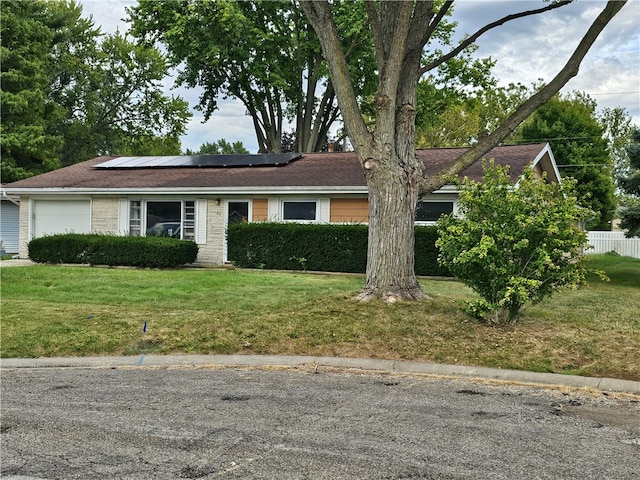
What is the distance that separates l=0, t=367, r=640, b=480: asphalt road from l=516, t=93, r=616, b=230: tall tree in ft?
106

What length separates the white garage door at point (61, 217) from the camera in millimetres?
20531

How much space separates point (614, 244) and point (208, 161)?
23.0 meters

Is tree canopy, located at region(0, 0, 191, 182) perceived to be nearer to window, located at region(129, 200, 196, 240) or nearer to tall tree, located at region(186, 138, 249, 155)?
window, located at region(129, 200, 196, 240)

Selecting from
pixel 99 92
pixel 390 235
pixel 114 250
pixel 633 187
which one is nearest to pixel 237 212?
pixel 114 250

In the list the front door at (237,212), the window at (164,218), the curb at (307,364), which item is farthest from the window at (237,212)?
the curb at (307,364)

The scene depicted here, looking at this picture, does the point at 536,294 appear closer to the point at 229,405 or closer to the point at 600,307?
the point at 600,307

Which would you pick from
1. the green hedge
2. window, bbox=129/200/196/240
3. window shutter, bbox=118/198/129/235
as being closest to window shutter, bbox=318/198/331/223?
the green hedge

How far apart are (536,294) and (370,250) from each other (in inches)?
111

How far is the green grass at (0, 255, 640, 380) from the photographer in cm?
718

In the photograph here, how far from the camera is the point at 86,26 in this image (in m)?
43.9

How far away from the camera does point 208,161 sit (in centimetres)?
2261

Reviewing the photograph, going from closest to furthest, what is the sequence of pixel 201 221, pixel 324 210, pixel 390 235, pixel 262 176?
pixel 390 235 → pixel 324 210 → pixel 201 221 → pixel 262 176

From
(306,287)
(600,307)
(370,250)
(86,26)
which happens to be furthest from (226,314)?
(86,26)

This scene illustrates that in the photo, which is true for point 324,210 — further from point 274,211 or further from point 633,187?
point 633,187
